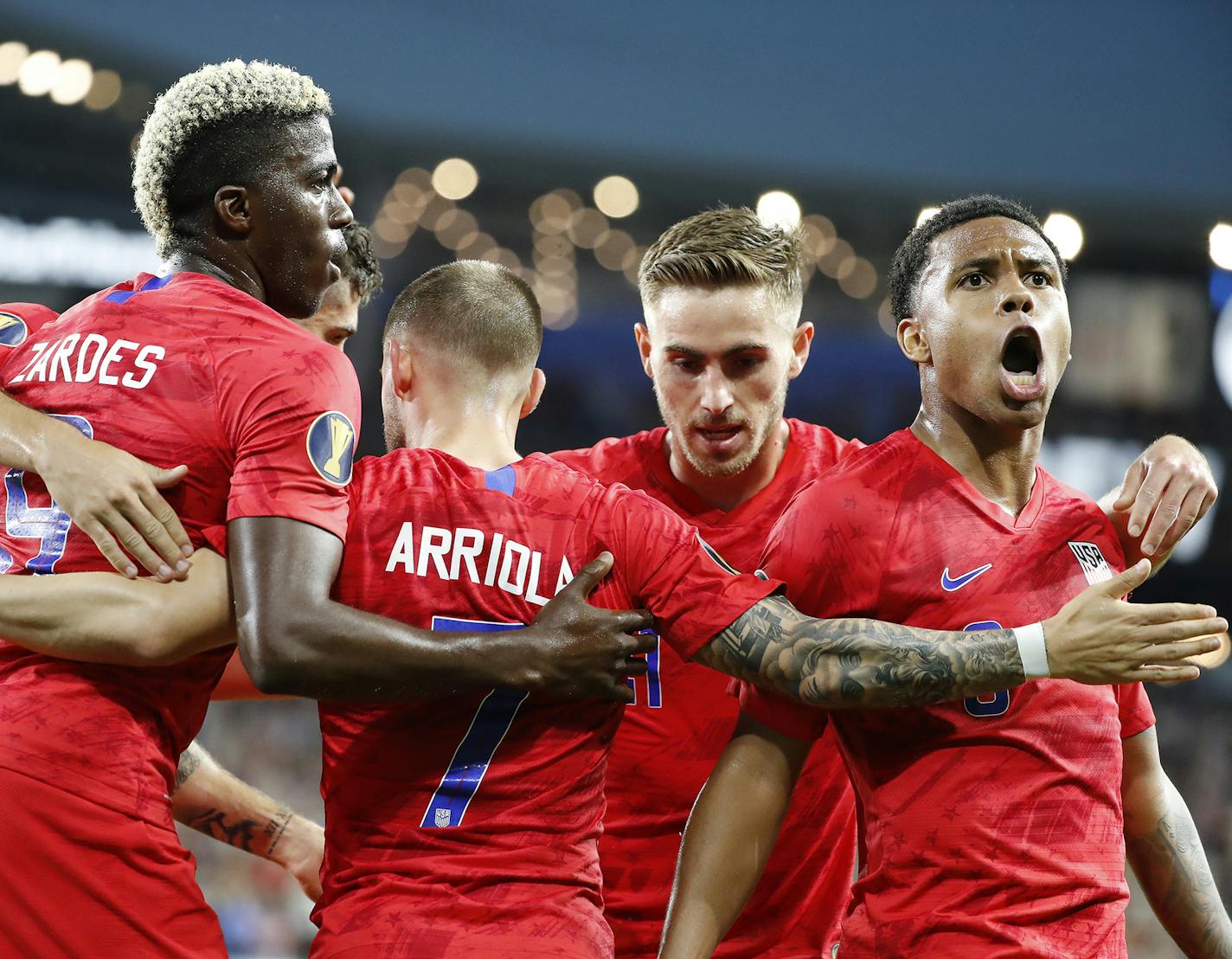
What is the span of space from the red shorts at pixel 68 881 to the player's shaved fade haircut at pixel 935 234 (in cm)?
226

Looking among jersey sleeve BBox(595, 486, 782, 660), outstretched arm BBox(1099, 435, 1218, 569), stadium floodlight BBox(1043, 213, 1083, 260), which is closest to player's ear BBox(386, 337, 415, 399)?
jersey sleeve BBox(595, 486, 782, 660)

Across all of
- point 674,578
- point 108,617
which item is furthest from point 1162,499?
point 108,617

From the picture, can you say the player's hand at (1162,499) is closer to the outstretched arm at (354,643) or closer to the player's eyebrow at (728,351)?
the player's eyebrow at (728,351)

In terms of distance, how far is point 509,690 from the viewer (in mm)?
2621

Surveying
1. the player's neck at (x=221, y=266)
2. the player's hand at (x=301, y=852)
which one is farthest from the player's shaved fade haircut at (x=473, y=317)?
the player's hand at (x=301, y=852)

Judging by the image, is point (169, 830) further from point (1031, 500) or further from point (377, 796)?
point (1031, 500)

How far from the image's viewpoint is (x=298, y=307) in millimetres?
3125

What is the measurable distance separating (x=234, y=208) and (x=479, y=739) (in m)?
1.34

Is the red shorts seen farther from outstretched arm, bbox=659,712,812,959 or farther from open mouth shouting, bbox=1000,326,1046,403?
open mouth shouting, bbox=1000,326,1046,403

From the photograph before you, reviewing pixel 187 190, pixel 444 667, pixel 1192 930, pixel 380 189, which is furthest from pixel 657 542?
pixel 380 189

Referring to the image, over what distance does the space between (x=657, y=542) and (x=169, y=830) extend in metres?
1.17

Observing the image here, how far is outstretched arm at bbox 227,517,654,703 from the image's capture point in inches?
97.5

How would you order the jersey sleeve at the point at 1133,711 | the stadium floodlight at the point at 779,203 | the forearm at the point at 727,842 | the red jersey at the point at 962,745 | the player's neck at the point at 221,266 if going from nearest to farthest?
the red jersey at the point at 962,745 < the forearm at the point at 727,842 < the player's neck at the point at 221,266 < the jersey sleeve at the point at 1133,711 < the stadium floodlight at the point at 779,203

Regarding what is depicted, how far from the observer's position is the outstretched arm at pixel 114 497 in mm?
2557
